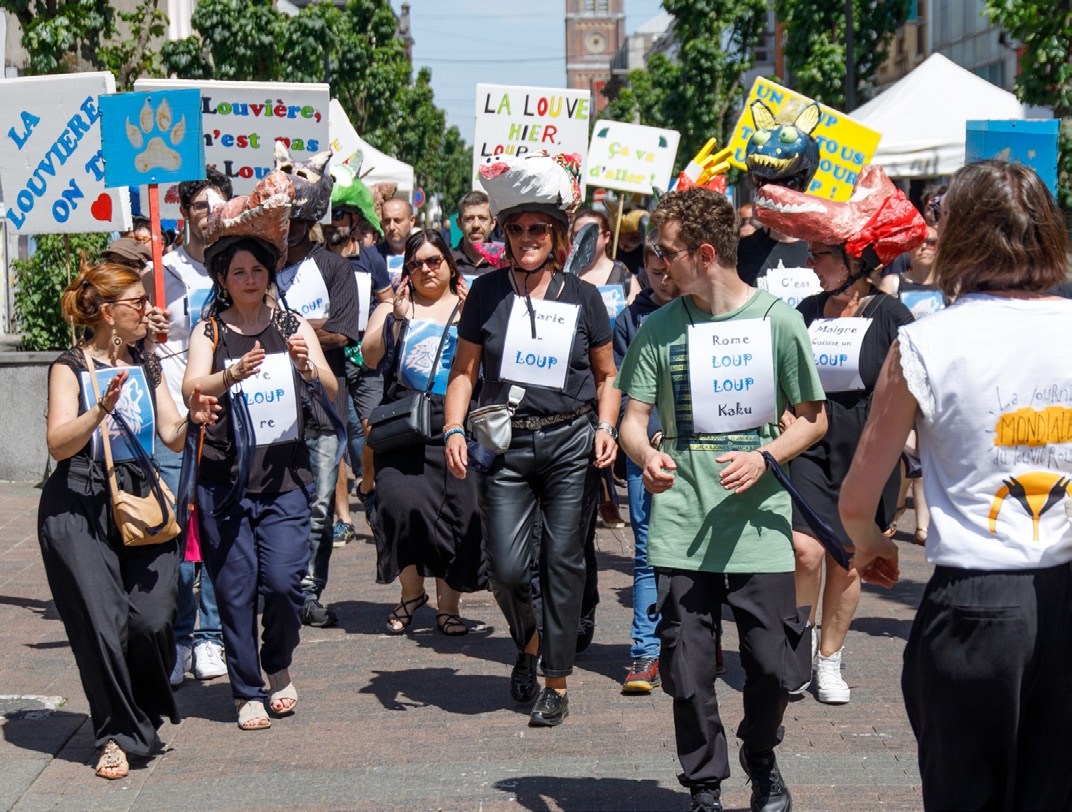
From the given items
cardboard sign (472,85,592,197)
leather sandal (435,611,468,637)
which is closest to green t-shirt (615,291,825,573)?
leather sandal (435,611,468,637)

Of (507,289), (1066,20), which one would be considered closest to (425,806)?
(507,289)

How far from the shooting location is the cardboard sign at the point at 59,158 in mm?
8523

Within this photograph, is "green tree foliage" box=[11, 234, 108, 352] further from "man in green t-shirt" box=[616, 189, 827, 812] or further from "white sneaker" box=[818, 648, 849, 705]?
Result: "man in green t-shirt" box=[616, 189, 827, 812]

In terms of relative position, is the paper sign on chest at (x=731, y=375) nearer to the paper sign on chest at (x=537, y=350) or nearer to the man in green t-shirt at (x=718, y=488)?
the man in green t-shirt at (x=718, y=488)

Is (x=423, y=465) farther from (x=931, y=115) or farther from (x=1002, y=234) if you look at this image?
(x=931, y=115)

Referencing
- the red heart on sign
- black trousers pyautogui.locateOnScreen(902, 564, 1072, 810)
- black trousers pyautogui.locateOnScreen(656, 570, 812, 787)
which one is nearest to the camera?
black trousers pyautogui.locateOnScreen(902, 564, 1072, 810)

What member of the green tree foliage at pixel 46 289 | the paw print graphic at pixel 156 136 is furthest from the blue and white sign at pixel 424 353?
the green tree foliage at pixel 46 289

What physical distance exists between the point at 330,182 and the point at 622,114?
252ft

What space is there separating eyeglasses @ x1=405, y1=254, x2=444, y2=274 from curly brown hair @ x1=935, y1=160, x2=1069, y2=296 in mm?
4338

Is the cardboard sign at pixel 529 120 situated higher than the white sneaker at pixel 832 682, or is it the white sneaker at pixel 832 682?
the cardboard sign at pixel 529 120

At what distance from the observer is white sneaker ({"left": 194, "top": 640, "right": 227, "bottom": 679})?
22.2ft

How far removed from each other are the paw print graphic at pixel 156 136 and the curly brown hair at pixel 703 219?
3.56m

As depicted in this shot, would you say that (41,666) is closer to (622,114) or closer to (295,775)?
(295,775)

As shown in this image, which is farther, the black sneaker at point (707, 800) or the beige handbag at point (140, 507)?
the beige handbag at point (140, 507)
